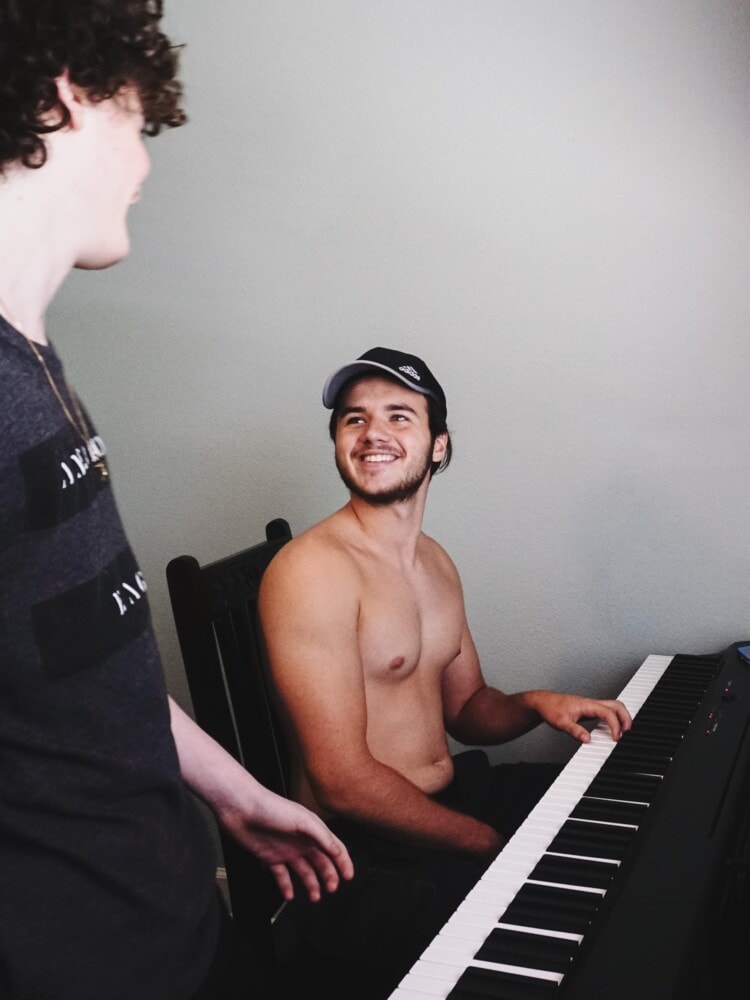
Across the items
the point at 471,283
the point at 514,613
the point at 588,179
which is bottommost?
the point at 514,613

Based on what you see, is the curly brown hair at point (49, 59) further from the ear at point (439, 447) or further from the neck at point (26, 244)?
the ear at point (439, 447)

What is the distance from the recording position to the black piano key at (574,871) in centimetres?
123

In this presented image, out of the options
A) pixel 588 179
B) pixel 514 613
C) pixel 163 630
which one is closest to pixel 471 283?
pixel 588 179

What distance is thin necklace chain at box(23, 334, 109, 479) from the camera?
0.87 metres

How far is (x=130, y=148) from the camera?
957 millimetres

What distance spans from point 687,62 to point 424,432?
1.08 metres

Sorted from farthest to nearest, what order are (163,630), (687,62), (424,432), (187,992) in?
(163,630), (687,62), (424,432), (187,992)

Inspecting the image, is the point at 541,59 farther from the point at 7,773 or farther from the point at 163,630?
the point at 7,773

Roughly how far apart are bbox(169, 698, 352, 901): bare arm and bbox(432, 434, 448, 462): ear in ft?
3.54

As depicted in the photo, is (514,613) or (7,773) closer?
(7,773)

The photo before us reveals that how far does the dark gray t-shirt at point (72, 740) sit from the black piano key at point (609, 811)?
0.70 metres

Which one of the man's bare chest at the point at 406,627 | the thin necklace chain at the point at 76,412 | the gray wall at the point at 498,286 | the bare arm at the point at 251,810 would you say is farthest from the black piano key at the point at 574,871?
the gray wall at the point at 498,286

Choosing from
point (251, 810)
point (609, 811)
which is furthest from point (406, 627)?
point (251, 810)

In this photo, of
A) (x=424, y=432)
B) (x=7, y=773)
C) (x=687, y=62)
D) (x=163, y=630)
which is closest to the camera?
(x=7, y=773)
